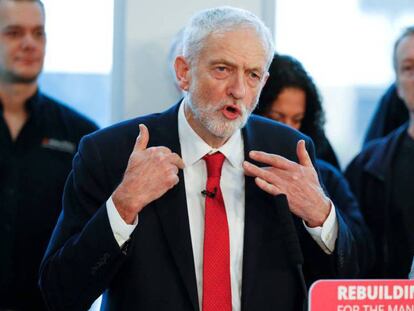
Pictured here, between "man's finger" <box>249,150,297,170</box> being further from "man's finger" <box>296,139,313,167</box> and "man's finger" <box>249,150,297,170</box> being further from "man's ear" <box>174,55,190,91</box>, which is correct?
"man's ear" <box>174,55,190,91</box>

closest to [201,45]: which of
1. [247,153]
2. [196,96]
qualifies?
[196,96]

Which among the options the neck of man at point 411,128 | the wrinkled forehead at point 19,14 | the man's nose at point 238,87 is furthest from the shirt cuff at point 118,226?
the neck of man at point 411,128

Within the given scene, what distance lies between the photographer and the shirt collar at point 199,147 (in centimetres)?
228

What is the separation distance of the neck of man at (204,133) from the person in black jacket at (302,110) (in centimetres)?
75

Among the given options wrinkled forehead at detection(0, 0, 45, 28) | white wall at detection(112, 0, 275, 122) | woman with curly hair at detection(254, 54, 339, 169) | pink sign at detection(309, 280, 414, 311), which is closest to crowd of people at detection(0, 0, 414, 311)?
pink sign at detection(309, 280, 414, 311)

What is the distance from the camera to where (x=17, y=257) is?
3.09m

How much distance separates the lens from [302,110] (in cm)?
309

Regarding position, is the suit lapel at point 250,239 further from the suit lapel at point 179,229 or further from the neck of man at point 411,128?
the neck of man at point 411,128

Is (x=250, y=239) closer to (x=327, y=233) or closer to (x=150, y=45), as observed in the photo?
(x=327, y=233)

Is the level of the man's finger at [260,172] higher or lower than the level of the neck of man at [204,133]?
lower

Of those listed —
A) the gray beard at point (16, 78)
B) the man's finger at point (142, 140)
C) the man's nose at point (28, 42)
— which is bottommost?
the man's finger at point (142, 140)

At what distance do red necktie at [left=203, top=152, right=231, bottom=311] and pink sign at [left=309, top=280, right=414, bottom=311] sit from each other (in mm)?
464

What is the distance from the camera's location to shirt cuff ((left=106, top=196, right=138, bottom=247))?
2.10 meters

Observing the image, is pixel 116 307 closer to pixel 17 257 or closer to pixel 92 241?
pixel 92 241
